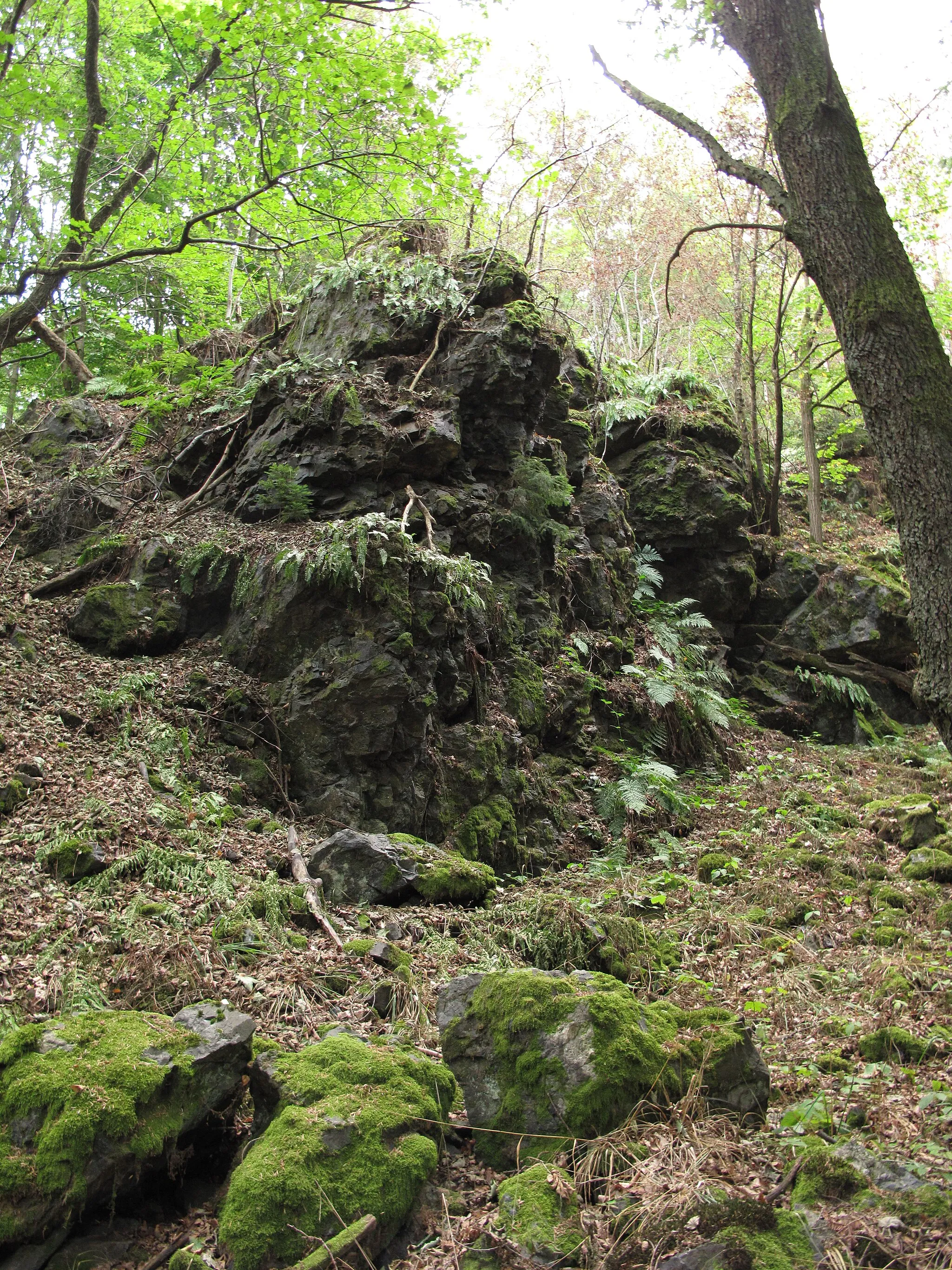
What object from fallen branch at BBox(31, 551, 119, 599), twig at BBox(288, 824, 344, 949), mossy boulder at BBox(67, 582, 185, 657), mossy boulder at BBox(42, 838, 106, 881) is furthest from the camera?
fallen branch at BBox(31, 551, 119, 599)

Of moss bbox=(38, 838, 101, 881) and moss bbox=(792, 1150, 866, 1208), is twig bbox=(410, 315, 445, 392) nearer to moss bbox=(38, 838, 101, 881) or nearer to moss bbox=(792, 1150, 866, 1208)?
moss bbox=(38, 838, 101, 881)

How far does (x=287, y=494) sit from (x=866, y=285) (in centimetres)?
612

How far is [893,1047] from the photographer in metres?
3.89

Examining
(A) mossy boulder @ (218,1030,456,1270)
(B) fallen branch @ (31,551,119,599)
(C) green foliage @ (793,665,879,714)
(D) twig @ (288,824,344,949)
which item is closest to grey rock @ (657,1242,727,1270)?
(A) mossy boulder @ (218,1030,456,1270)

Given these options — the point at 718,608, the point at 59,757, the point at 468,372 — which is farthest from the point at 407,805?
the point at 718,608

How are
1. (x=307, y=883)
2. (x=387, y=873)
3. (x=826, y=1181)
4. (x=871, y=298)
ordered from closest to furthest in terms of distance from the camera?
(x=826, y=1181) < (x=871, y=298) < (x=307, y=883) < (x=387, y=873)

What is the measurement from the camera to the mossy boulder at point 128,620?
25.8 ft

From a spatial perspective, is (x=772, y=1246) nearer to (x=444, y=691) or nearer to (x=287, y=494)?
(x=444, y=691)

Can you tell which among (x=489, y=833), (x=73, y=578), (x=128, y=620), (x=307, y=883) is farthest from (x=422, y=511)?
(x=307, y=883)

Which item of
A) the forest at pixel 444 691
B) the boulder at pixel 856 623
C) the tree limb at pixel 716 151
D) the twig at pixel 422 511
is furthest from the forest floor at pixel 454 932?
the boulder at pixel 856 623

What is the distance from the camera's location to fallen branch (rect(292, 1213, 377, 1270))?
8.48 ft

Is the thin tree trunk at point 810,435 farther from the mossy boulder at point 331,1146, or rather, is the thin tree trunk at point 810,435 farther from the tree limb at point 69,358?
the mossy boulder at point 331,1146

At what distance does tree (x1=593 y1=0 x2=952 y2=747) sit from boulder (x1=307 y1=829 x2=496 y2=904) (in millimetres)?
3686

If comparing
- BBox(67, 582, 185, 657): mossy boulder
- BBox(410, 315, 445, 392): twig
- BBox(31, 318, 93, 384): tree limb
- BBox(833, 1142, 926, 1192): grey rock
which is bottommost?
BBox(833, 1142, 926, 1192): grey rock
